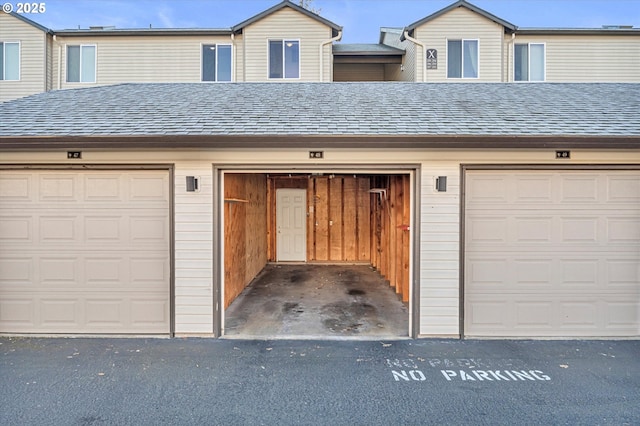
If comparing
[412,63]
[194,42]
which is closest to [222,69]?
[194,42]

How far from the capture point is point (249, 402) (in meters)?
3.54

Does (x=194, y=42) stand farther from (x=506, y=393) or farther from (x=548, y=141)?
(x=506, y=393)

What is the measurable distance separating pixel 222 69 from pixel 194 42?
4.05ft

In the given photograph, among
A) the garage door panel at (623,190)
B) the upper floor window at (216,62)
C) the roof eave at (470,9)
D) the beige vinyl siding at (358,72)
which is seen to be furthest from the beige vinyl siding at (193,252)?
the beige vinyl siding at (358,72)

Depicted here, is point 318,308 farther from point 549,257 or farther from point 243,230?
point 549,257

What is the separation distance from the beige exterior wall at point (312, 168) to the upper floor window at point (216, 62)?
7.85 m

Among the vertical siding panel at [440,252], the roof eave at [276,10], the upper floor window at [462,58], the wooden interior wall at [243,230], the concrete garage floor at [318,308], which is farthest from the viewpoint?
the upper floor window at [462,58]

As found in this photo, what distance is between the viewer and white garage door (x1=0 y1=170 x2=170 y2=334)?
16.9ft

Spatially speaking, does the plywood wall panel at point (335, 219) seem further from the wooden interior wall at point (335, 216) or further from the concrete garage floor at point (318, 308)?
the concrete garage floor at point (318, 308)

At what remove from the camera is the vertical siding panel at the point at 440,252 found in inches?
200

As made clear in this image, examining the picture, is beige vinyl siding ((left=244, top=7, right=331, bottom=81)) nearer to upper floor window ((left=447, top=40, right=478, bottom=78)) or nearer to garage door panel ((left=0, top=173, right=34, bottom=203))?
upper floor window ((left=447, top=40, right=478, bottom=78))

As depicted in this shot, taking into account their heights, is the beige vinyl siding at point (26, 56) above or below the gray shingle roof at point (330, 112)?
above

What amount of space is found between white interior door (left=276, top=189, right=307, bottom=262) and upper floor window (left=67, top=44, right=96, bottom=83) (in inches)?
289

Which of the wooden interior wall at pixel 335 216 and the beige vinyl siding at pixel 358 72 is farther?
the beige vinyl siding at pixel 358 72
